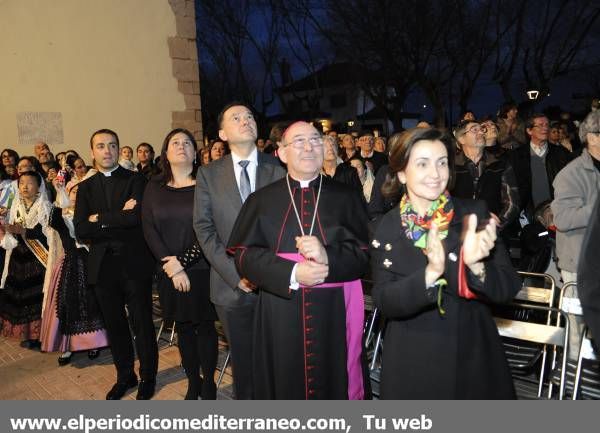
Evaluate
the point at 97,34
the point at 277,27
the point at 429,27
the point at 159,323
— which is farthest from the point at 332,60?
the point at 159,323

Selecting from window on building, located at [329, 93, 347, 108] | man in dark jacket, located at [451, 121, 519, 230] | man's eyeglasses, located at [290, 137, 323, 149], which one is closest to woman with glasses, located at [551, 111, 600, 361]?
man in dark jacket, located at [451, 121, 519, 230]

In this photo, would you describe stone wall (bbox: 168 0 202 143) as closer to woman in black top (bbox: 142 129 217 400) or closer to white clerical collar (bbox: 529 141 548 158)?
white clerical collar (bbox: 529 141 548 158)

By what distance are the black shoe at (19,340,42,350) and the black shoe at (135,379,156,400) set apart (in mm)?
A: 2241

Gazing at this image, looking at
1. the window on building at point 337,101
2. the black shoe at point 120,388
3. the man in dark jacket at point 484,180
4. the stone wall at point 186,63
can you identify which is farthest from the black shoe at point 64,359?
the window on building at point 337,101

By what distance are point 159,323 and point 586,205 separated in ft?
16.2

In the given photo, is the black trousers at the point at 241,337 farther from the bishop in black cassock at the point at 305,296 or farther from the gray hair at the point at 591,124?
the gray hair at the point at 591,124

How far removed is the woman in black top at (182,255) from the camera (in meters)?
4.00

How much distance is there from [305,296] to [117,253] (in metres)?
2.11

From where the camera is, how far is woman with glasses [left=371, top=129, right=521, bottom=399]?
230 cm

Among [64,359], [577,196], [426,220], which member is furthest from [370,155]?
[426,220]

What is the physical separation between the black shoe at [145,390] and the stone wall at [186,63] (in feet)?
29.0

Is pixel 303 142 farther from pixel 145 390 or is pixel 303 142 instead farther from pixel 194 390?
pixel 145 390

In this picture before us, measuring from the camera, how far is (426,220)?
2455 millimetres

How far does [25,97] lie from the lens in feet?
35.7
